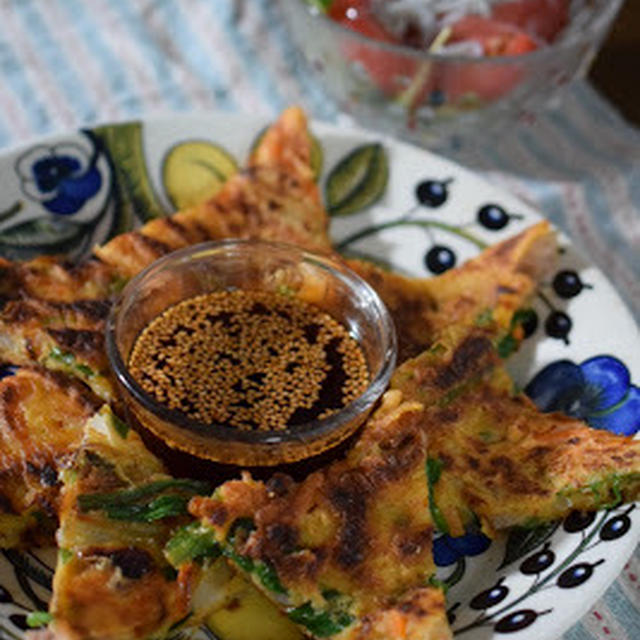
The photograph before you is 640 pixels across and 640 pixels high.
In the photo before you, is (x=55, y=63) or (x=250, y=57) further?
(x=250, y=57)

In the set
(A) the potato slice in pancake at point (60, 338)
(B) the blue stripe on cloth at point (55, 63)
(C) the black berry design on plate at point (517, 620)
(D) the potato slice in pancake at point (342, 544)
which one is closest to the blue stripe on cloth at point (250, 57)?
(B) the blue stripe on cloth at point (55, 63)

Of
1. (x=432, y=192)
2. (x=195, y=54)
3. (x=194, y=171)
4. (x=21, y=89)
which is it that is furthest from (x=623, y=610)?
(x=21, y=89)

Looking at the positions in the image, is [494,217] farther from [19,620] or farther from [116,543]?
[19,620]

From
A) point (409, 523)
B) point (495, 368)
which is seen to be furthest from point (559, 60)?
point (409, 523)

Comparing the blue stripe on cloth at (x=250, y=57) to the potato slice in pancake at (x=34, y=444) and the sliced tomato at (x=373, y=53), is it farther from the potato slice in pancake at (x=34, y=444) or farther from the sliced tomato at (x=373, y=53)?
the potato slice in pancake at (x=34, y=444)

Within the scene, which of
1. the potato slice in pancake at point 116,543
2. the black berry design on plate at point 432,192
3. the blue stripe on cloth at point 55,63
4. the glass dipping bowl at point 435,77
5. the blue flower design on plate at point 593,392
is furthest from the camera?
the blue stripe on cloth at point 55,63
